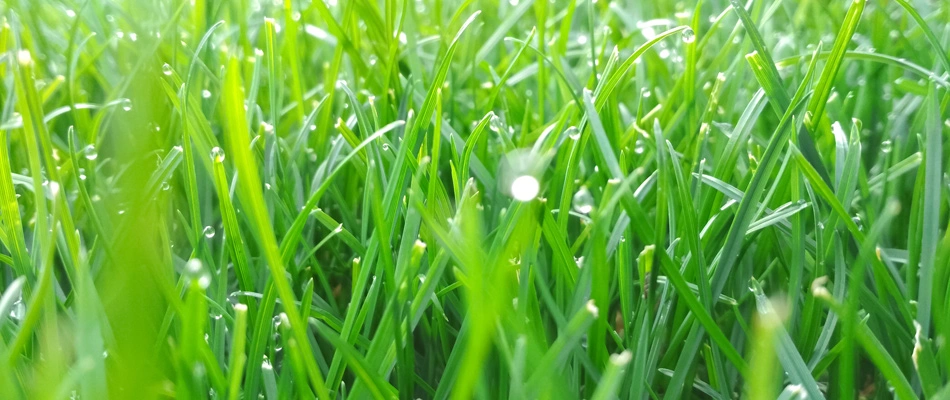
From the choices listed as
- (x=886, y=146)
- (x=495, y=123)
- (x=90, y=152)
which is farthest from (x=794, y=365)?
(x=90, y=152)

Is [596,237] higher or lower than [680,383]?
higher

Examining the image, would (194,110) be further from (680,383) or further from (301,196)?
(680,383)

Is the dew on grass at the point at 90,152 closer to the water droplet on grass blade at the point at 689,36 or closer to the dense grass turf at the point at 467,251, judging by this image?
the dense grass turf at the point at 467,251

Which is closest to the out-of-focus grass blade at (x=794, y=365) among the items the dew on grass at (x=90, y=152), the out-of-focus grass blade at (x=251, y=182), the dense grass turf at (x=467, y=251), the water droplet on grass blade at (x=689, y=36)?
the dense grass turf at (x=467, y=251)

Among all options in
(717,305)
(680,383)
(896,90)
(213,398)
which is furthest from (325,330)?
(896,90)

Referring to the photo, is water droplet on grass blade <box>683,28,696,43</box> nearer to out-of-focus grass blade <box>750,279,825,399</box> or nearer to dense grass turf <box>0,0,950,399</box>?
dense grass turf <box>0,0,950,399</box>

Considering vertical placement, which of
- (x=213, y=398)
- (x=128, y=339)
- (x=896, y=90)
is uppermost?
(x=896, y=90)

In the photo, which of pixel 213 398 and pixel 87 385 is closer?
pixel 87 385

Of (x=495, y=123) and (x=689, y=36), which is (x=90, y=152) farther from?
(x=689, y=36)

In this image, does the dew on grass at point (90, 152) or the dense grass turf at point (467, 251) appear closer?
the dense grass turf at point (467, 251)
